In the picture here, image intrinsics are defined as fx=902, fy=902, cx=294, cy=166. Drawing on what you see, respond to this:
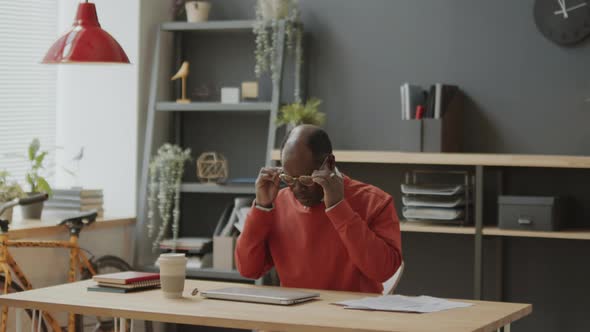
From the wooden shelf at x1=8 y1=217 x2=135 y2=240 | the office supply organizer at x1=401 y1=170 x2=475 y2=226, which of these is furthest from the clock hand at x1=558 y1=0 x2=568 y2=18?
the wooden shelf at x1=8 y1=217 x2=135 y2=240

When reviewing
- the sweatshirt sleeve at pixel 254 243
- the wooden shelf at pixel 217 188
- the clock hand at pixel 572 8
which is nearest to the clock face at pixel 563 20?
the clock hand at pixel 572 8

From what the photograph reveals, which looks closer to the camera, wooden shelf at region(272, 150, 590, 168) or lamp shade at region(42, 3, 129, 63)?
lamp shade at region(42, 3, 129, 63)

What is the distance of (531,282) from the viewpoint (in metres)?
4.62

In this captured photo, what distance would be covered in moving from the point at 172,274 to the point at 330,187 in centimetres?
58

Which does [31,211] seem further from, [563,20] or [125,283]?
[563,20]

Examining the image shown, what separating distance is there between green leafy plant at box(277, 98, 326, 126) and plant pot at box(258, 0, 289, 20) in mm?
518

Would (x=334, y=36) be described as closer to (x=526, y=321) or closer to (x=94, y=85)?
(x=94, y=85)

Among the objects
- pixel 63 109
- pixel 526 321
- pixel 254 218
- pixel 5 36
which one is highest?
pixel 5 36

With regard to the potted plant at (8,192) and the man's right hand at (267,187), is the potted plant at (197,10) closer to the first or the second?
the potted plant at (8,192)

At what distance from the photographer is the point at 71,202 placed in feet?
15.8

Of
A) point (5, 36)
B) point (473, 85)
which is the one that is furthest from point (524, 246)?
point (5, 36)

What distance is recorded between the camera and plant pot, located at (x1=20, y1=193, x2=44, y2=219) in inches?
183

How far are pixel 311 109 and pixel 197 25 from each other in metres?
0.86

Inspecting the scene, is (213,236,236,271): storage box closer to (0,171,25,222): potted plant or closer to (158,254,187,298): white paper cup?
(0,171,25,222): potted plant
